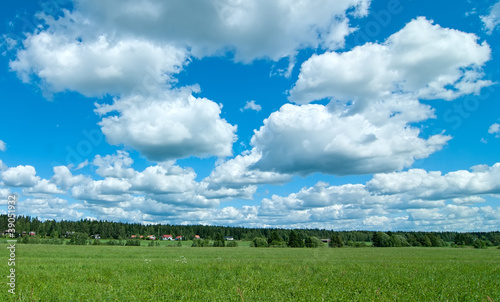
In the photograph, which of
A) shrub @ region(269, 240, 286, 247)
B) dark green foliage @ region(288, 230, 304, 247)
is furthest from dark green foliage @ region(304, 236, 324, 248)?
shrub @ region(269, 240, 286, 247)

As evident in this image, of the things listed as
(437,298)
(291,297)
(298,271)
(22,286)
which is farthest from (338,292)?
(22,286)

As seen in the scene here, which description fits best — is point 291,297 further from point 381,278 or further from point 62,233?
point 62,233

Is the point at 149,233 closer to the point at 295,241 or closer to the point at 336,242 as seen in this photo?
the point at 295,241

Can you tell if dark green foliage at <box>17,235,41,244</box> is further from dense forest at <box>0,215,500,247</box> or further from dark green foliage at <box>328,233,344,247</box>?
dark green foliage at <box>328,233,344,247</box>

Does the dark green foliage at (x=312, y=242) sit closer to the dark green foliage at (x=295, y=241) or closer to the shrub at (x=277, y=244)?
the dark green foliage at (x=295, y=241)

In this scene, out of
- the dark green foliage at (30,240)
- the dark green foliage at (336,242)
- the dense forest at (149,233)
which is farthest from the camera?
the dense forest at (149,233)

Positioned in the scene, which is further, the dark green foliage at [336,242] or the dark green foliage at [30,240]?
the dark green foliage at [336,242]

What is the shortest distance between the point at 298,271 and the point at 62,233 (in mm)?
178043

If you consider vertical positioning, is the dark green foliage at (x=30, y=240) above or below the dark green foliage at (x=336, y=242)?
above

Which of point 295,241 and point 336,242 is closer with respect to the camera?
point 295,241

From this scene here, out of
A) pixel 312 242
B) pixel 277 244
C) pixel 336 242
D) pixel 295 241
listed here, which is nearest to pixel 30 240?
pixel 277 244

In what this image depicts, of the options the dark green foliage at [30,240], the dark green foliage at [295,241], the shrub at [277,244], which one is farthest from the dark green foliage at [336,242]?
the dark green foliage at [30,240]

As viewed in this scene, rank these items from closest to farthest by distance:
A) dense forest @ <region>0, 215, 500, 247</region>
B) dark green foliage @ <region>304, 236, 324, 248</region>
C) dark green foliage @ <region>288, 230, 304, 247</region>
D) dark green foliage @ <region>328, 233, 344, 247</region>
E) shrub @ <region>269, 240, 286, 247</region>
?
dark green foliage @ <region>304, 236, 324, 248</region>, dark green foliage @ <region>288, 230, 304, 247</region>, shrub @ <region>269, 240, 286, 247</region>, dark green foliage @ <region>328, 233, 344, 247</region>, dense forest @ <region>0, 215, 500, 247</region>

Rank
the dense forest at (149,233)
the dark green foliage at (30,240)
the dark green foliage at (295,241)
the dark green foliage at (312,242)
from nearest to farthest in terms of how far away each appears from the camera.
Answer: the dark green foliage at (30,240) < the dark green foliage at (312,242) < the dark green foliage at (295,241) < the dense forest at (149,233)
